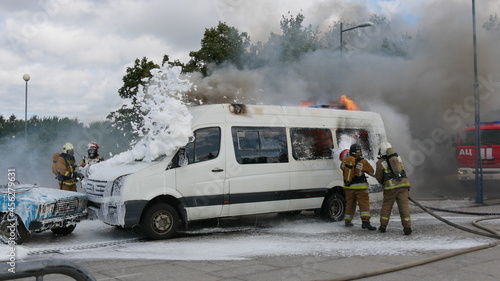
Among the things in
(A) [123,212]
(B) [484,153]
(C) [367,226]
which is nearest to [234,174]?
(A) [123,212]

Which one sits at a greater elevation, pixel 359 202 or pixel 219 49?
pixel 219 49

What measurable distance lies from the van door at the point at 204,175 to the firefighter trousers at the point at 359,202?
250 cm

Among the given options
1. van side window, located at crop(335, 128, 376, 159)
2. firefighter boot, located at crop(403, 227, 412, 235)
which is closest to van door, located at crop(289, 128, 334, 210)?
van side window, located at crop(335, 128, 376, 159)

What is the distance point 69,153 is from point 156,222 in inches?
126

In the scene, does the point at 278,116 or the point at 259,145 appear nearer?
the point at 259,145

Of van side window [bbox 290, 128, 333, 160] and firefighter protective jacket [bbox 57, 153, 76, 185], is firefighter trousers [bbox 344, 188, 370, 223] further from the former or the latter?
firefighter protective jacket [bbox 57, 153, 76, 185]

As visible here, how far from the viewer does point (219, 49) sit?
18594mm

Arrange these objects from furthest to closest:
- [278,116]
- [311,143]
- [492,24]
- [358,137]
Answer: [492,24]
[358,137]
[311,143]
[278,116]

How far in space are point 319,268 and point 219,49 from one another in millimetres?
14018

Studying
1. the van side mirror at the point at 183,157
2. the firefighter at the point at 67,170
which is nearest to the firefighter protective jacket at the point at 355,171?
the van side mirror at the point at 183,157

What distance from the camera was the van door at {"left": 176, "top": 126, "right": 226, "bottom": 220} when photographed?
25.7 feet

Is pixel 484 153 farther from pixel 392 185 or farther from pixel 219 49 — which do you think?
pixel 219 49

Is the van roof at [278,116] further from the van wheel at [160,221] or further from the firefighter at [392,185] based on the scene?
the firefighter at [392,185]

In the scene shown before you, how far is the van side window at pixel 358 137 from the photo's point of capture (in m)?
9.95
